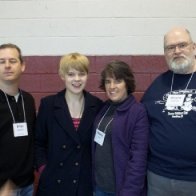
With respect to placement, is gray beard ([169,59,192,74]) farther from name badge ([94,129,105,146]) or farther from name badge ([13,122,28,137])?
name badge ([13,122,28,137])

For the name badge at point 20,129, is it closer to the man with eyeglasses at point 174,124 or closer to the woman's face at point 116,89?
the woman's face at point 116,89

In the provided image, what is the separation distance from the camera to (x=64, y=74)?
2217mm

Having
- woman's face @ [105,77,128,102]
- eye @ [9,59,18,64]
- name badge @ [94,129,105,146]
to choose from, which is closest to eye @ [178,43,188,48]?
woman's face @ [105,77,128,102]

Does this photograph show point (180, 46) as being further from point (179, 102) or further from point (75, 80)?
point (75, 80)

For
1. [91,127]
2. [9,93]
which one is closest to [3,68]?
[9,93]

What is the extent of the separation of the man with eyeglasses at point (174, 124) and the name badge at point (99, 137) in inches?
11.9

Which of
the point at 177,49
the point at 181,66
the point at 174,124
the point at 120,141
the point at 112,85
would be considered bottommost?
the point at 120,141

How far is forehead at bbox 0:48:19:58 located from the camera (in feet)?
7.25

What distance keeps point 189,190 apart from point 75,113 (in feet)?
2.83

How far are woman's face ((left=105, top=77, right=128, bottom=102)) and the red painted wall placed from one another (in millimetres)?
754

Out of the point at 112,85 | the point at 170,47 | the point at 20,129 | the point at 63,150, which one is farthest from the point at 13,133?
the point at 170,47

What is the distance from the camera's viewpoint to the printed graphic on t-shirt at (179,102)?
6.78 ft

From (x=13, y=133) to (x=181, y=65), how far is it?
3.79ft

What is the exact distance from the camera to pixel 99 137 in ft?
7.05
